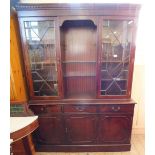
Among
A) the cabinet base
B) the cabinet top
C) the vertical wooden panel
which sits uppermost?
the cabinet top

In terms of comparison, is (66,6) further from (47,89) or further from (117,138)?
(117,138)

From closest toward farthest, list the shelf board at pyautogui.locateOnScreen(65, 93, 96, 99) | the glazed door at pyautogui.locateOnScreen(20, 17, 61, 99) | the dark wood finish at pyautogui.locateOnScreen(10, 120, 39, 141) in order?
1. the dark wood finish at pyautogui.locateOnScreen(10, 120, 39, 141)
2. the glazed door at pyautogui.locateOnScreen(20, 17, 61, 99)
3. the shelf board at pyautogui.locateOnScreen(65, 93, 96, 99)

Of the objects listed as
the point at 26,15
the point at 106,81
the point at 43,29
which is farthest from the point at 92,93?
the point at 26,15

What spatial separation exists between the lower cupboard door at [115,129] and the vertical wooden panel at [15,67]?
3.90ft

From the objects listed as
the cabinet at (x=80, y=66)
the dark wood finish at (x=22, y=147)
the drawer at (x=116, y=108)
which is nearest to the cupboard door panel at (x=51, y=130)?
the cabinet at (x=80, y=66)

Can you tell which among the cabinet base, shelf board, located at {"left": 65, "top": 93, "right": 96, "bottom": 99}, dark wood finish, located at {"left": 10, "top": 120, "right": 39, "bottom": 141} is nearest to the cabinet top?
shelf board, located at {"left": 65, "top": 93, "right": 96, "bottom": 99}

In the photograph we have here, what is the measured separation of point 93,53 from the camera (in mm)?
2359

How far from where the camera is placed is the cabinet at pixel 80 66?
1879mm

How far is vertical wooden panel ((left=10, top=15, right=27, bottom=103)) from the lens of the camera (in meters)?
1.87

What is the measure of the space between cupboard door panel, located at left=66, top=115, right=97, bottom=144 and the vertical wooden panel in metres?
0.76

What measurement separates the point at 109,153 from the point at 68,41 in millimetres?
1809

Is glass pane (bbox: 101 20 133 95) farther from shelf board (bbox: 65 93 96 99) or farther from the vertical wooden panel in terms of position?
the vertical wooden panel
